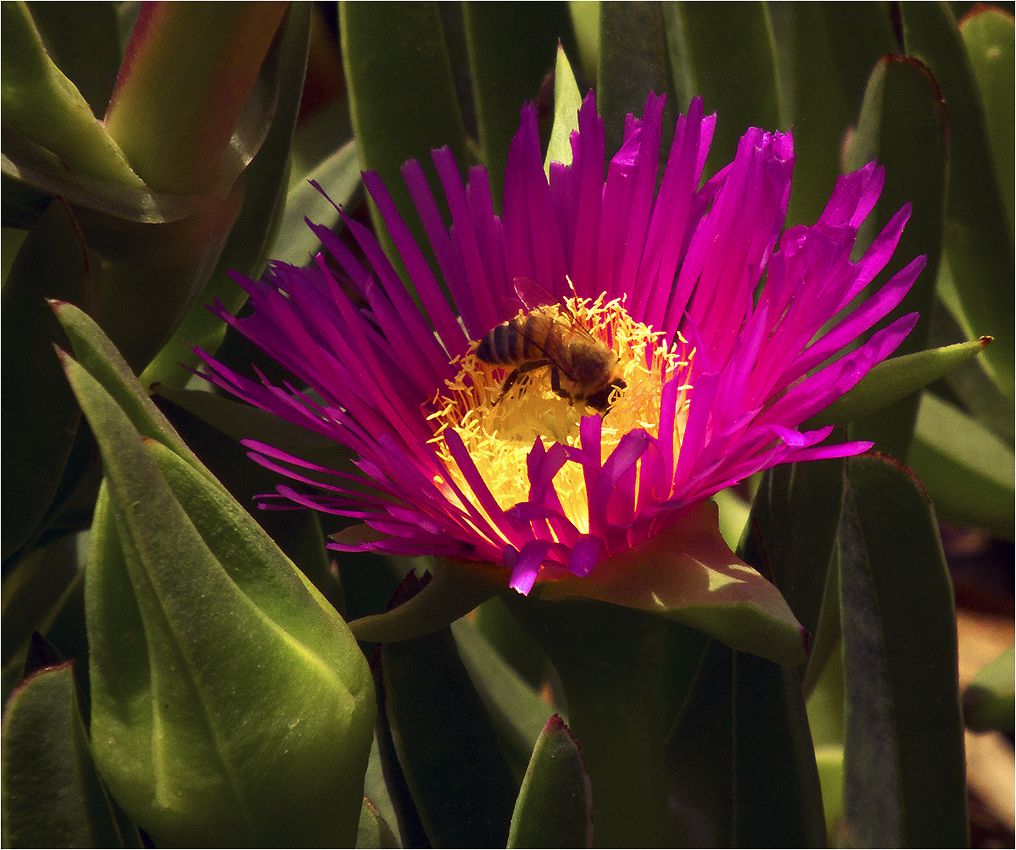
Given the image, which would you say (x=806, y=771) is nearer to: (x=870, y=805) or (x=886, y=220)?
(x=870, y=805)

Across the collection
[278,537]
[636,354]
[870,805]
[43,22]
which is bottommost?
[870,805]

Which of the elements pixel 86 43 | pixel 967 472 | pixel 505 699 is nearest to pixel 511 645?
pixel 505 699

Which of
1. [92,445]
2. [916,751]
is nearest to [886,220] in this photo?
[916,751]

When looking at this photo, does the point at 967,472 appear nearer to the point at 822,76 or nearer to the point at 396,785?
the point at 822,76

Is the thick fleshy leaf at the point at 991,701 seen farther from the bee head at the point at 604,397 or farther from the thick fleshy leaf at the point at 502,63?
the thick fleshy leaf at the point at 502,63

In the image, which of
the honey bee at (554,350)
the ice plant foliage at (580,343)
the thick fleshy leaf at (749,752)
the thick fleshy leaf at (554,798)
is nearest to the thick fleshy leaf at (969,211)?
the ice plant foliage at (580,343)

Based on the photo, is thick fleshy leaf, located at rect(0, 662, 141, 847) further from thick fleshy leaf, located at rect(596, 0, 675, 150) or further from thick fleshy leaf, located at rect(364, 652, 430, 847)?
thick fleshy leaf, located at rect(596, 0, 675, 150)
